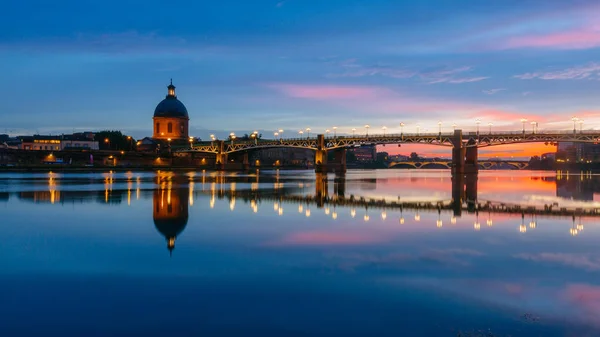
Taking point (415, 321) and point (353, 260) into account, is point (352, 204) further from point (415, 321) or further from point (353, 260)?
point (415, 321)

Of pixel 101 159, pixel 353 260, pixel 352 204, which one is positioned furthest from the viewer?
pixel 101 159

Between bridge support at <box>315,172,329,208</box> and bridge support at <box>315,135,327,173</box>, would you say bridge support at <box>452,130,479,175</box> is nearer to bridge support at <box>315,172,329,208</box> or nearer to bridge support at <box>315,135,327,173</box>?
bridge support at <box>315,135,327,173</box>

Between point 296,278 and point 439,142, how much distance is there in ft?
392

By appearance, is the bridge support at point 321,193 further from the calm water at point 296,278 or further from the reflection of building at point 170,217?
the calm water at point 296,278

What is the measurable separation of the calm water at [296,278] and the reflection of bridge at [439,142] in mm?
98202

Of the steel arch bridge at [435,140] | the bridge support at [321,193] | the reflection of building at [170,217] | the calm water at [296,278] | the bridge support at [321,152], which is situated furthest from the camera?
the bridge support at [321,152]

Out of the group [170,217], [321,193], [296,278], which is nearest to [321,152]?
[321,193]

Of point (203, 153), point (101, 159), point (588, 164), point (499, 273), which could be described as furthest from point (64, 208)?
point (588, 164)

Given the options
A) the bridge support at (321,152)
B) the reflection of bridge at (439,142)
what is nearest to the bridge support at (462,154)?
the reflection of bridge at (439,142)

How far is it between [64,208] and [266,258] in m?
19.0

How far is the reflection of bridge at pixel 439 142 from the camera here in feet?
382

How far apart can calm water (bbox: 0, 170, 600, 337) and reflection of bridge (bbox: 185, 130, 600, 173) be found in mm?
98202

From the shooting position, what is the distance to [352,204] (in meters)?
36.7

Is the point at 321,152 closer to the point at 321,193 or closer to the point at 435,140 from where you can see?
the point at 435,140
